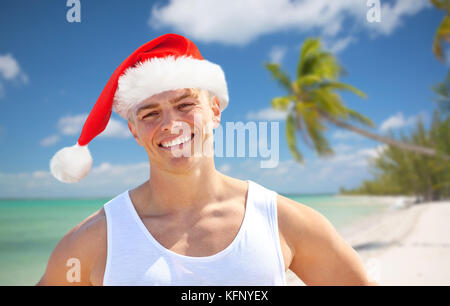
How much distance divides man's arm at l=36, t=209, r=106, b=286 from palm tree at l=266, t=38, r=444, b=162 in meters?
15.0

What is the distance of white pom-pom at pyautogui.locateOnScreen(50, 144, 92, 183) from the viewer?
1.89m

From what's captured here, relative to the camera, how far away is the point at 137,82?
177cm

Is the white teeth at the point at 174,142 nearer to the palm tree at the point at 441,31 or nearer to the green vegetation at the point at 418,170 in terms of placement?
the palm tree at the point at 441,31

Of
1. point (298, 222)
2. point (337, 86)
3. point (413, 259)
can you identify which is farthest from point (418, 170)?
point (298, 222)

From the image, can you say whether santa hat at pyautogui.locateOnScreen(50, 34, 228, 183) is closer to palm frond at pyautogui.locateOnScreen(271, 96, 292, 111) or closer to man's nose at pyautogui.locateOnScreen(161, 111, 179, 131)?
man's nose at pyautogui.locateOnScreen(161, 111, 179, 131)

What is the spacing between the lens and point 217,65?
2162mm

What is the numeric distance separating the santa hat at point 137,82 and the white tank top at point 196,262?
1.88ft

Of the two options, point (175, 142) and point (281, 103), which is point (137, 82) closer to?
point (175, 142)

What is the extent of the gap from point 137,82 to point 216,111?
0.45 metres

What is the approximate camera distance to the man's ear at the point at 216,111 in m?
1.86
